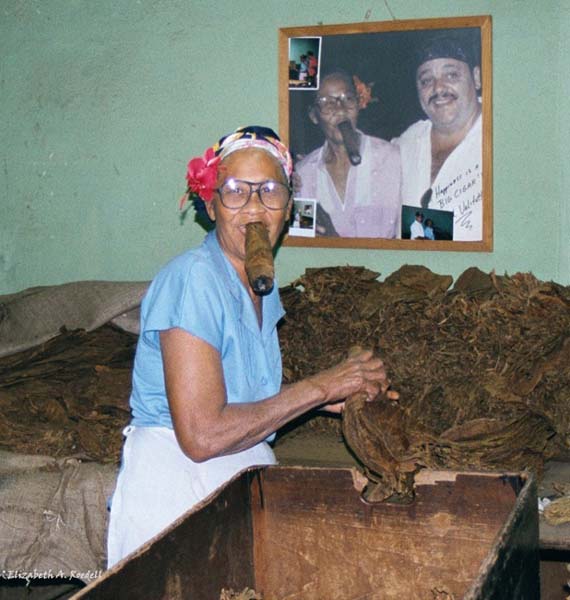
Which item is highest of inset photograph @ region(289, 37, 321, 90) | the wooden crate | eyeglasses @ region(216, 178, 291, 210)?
inset photograph @ region(289, 37, 321, 90)

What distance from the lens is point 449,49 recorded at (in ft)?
12.1

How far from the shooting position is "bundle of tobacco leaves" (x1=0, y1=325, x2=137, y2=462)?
11.1 feet

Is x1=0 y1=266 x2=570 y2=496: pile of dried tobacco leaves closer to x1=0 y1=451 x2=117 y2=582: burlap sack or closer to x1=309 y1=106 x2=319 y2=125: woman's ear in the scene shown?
x1=0 y1=451 x2=117 y2=582: burlap sack

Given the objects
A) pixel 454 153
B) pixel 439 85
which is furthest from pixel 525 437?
pixel 439 85

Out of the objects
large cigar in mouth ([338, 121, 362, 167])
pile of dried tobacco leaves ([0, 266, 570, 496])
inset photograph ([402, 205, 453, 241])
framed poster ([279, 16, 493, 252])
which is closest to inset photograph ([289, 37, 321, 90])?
framed poster ([279, 16, 493, 252])

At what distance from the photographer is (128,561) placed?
176cm

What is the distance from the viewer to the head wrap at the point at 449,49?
12.0ft

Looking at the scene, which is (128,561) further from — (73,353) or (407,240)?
→ (407,240)

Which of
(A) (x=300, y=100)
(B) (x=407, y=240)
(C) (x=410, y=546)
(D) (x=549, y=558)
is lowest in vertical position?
(D) (x=549, y=558)

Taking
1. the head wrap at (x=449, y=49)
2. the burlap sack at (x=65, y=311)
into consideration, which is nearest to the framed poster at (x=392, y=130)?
the head wrap at (x=449, y=49)

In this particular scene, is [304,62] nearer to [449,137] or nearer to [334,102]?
[334,102]

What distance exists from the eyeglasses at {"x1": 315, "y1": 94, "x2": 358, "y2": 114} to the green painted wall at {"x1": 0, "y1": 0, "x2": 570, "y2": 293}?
0.76ft

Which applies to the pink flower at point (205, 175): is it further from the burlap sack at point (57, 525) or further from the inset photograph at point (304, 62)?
the inset photograph at point (304, 62)

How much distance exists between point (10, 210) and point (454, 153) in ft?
7.21
